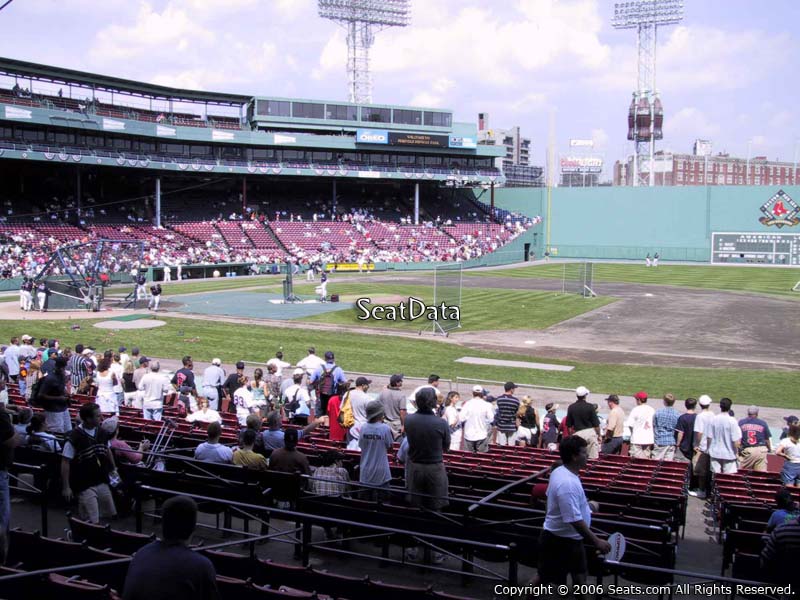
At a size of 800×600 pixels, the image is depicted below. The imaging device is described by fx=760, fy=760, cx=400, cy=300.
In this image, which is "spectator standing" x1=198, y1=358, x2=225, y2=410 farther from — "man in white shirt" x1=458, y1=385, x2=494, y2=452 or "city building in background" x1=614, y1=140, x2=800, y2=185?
"city building in background" x1=614, y1=140, x2=800, y2=185

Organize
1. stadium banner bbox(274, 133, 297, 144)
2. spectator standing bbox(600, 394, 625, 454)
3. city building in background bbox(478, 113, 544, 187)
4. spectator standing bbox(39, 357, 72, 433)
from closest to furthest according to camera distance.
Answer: spectator standing bbox(39, 357, 72, 433), spectator standing bbox(600, 394, 625, 454), stadium banner bbox(274, 133, 297, 144), city building in background bbox(478, 113, 544, 187)

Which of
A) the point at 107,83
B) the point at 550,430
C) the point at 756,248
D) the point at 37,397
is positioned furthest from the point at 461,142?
the point at 37,397

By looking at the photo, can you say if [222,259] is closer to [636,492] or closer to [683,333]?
[683,333]

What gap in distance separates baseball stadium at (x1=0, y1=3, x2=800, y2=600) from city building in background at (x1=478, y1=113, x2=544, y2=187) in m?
33.1

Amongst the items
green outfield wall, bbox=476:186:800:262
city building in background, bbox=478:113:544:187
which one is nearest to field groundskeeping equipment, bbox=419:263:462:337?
green outfield wall, bbox=476:186:800:262

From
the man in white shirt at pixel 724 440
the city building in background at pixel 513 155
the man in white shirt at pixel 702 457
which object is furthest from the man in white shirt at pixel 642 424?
the city building in background at pixel 513 155

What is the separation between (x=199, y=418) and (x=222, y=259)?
5143cm

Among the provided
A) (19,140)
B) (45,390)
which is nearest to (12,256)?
(19,140)

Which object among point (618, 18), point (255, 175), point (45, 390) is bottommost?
point (45, 390)

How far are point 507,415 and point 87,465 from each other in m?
8.29

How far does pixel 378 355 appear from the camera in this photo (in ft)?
88.8

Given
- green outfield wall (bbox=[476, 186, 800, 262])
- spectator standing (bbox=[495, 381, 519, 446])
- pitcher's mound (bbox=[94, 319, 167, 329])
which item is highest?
green outfield wall (bbox=[476, 186, 800, 262])

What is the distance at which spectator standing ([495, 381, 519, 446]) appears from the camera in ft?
46.8

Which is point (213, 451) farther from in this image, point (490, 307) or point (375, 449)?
point (490, 307)
